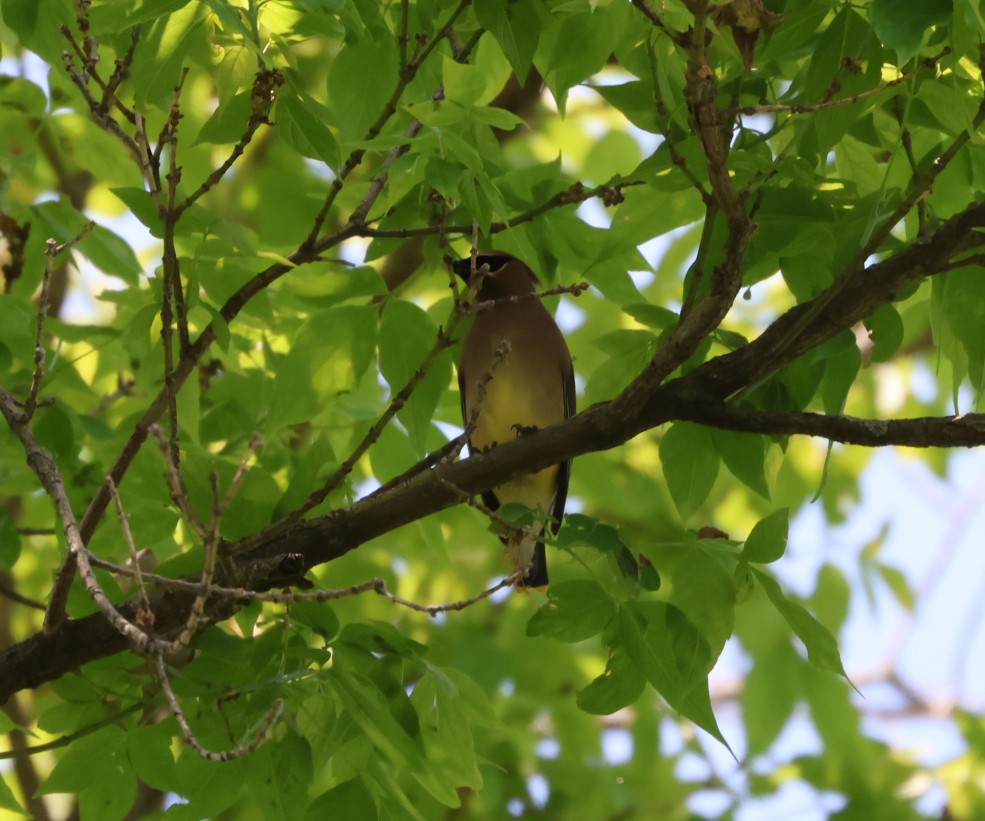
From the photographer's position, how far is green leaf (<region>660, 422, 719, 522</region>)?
3045 millimetres

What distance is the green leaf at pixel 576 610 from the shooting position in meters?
2.84

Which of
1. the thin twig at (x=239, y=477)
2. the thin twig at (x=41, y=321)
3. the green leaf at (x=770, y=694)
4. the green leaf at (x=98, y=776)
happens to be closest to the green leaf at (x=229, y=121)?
the thin twig at (x=41, y=321)

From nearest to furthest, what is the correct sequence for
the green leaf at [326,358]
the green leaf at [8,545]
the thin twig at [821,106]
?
the thin twig at [821,106]
the green leaf at [326,358]
the green leaf at [8,545]

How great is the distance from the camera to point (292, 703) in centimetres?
284

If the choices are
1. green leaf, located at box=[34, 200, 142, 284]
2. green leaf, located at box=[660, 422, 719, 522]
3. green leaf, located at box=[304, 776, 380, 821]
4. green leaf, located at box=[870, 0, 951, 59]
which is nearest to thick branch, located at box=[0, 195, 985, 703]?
green leaf, located at box=[660, 422, 719, 522]

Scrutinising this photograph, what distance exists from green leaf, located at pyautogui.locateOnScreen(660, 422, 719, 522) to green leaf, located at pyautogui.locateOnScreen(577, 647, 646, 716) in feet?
1.32

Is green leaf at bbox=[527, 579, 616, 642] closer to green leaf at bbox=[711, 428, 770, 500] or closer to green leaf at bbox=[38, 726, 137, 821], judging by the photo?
green leaf at bbox=[711, 428, 770, 500]

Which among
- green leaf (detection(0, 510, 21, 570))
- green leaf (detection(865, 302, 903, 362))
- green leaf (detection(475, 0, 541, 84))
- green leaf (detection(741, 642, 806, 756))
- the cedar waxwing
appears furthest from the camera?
the cedar waxwing

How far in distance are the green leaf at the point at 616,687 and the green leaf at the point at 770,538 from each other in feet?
1.30

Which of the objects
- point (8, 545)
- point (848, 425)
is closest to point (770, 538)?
point (848, 425)

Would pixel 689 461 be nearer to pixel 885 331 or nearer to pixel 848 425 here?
pixel 848 425

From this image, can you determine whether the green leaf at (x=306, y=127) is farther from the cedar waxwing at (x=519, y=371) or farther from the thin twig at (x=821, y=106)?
the cedar waxwing at (x=519, y=371)

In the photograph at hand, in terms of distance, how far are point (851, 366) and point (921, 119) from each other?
566 mm

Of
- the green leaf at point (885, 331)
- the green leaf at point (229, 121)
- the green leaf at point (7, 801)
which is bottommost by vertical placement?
the green leaf at point (7, 801)
